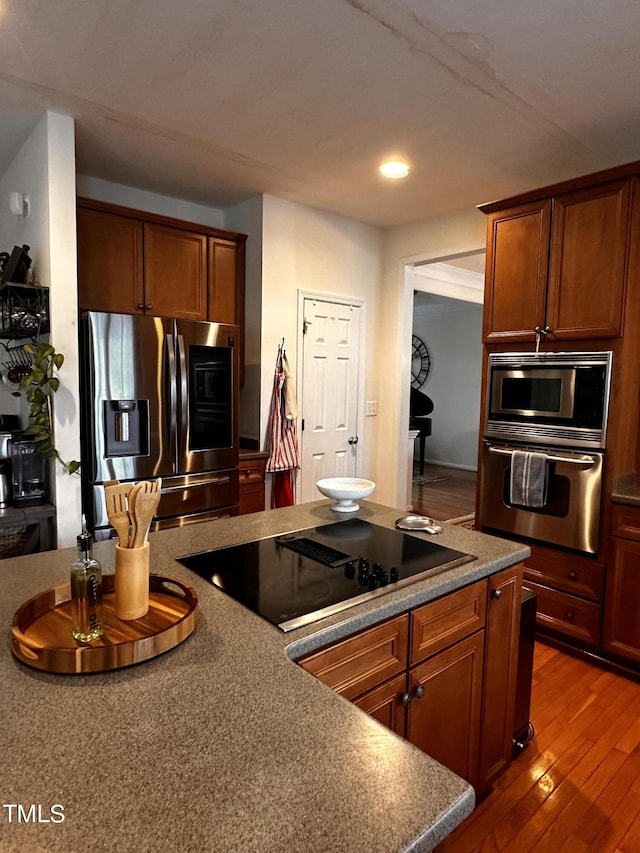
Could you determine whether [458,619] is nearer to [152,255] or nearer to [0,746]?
[0,746]

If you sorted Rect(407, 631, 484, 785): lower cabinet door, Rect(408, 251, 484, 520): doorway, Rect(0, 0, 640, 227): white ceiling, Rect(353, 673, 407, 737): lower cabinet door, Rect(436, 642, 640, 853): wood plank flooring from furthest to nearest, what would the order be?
Rect(408, 251, 484, 520): doorway < Rect(0, 0, 640, 227): white ceiling < Rect(436, 642, 640, 853): wood plank flooring < Rect(407, 631, 484, 785): lower cabinet door < Rect(353, 673, 407, 737): lower cabinet door

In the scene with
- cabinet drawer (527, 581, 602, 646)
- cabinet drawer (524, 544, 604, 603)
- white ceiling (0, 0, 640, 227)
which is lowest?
cabinet drawer (527, 581, 602, 646)

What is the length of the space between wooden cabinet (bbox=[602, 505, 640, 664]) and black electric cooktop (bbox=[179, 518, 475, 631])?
1396 mm

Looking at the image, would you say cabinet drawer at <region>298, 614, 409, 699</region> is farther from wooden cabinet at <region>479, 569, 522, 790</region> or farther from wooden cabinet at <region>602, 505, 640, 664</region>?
wooden cabinet at <region>602, 505, 640, 664</region>

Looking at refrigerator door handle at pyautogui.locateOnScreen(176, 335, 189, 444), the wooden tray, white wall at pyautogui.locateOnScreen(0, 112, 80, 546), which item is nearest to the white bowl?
the wooden tray

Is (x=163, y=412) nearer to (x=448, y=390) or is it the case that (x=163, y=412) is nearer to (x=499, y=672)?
(x=499, y=672)

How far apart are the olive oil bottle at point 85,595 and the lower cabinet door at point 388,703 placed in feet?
2.12

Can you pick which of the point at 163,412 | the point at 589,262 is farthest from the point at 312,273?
the point at 589,262

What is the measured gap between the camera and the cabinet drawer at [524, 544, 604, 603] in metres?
2.65

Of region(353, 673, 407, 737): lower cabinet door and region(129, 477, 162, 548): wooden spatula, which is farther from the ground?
region(129, 477, 162, 548): wooden spatula

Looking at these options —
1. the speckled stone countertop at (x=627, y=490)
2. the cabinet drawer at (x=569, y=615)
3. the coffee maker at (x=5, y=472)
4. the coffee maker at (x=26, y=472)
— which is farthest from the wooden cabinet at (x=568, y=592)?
the coffee maker at (x=5, y=472)

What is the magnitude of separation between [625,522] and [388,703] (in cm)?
181

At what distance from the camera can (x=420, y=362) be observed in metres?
8.66

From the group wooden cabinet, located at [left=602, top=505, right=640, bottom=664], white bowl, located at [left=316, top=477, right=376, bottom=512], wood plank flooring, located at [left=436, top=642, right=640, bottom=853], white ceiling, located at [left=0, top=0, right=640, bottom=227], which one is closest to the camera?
wood plank flooring, located at [left=436, top=642, right=640, bottom=853]
